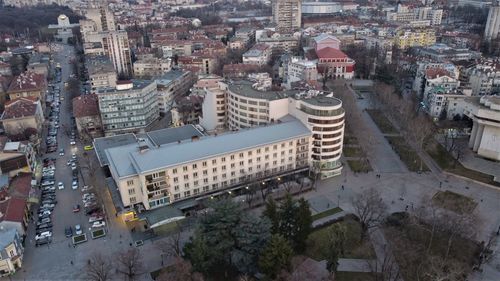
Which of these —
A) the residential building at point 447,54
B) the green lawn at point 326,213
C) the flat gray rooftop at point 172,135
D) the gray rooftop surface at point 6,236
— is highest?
the residential building at point 447,54

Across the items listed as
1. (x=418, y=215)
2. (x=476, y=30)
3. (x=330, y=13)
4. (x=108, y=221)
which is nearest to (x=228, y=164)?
(x=108, y=221)

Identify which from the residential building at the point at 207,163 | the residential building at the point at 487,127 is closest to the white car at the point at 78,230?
the residential building at the point at 207,163

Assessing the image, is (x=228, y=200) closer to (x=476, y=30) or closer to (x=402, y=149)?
(x=402, y=149)

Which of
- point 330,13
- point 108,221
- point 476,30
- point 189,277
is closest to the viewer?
point 189,277

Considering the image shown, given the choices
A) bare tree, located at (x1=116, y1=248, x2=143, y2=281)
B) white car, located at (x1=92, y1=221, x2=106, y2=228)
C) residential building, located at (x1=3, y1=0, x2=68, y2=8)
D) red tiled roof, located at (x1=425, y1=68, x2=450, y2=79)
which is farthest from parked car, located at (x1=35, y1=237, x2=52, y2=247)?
residential building, located at (x1=3, y1=0, x2=68, y2=8)

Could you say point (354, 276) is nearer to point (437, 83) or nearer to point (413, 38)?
point (437, 83)

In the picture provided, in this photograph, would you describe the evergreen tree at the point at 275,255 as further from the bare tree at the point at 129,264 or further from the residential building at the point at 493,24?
the residential building at the point at 493,24
